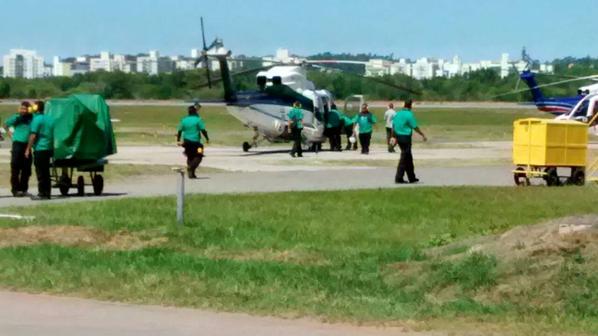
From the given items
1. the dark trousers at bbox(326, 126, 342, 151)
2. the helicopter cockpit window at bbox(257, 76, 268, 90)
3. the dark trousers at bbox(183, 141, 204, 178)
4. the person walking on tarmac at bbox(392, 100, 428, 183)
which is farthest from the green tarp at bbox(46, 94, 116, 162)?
the dark trousers at bbox(326, 126, 342, 151)

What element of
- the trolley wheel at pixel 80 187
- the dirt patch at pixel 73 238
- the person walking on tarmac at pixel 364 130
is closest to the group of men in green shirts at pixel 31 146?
the trolley wheel at pixel 80 187

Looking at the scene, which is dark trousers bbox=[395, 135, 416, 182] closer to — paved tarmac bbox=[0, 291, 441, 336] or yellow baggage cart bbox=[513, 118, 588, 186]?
yellow baggage cart bbox=[513, 118, 588, 186]

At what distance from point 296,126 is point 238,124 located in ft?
119

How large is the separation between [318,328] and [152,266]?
12.8ft

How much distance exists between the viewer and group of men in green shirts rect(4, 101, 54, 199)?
82.6ft

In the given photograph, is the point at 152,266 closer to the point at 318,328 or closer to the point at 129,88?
the point at 318,328

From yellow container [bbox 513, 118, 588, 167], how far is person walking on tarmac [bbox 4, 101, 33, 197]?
10.4 meters

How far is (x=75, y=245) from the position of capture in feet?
57.2

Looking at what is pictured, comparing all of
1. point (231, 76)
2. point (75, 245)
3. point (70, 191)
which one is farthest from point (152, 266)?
point (231, 76)

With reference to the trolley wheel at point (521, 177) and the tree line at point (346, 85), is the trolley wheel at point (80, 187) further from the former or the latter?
the tree line at point (346, 85)

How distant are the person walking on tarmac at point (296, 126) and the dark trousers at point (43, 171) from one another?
19355 millimetres

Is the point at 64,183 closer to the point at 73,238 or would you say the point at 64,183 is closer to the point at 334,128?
the point at 73,238

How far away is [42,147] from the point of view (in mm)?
25188

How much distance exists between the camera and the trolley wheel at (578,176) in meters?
30.0
